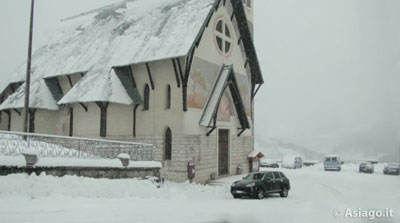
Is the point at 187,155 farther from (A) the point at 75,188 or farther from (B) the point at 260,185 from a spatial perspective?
(A) the point at 75,188

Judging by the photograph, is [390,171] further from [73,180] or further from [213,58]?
[73,180]

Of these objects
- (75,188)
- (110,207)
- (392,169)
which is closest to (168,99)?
(75,188)

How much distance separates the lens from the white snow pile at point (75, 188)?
37.9 feet

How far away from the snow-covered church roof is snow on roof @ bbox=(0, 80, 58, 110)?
7 centimetres

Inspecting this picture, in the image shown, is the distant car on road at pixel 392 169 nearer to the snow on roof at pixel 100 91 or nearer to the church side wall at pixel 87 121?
the snow on roof at pixel 100 91

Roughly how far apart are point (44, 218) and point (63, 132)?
769 inches

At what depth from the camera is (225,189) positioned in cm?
2167

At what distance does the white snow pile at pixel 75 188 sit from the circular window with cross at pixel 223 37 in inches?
512

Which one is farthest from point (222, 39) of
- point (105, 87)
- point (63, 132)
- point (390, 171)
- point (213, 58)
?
point (390, 171)

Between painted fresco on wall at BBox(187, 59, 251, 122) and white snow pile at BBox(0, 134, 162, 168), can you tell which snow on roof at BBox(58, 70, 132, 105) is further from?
white snow pile at BBox(0, 134, 162, 168)

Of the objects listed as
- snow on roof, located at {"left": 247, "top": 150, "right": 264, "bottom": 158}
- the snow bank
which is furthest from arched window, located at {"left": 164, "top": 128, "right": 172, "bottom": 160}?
snow on roof, located at {"left": 247, "top": 150, "right": 264, "bottom": 158}

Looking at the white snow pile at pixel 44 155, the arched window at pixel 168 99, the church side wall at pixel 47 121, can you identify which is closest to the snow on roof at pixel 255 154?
the arched window at pixel 168 99

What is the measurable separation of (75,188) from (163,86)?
11985 millimetres

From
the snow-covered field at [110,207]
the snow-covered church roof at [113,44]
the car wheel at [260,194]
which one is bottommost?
the car wheel at [260,194]
